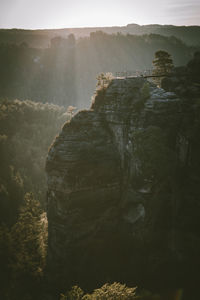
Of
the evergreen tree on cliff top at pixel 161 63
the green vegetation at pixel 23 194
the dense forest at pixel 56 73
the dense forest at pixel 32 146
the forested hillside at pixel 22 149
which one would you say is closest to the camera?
the dense forest at pixel 32 146

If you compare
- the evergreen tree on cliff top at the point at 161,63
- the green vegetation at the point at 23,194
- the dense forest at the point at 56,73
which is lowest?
the green vegetation at the point at 23,194

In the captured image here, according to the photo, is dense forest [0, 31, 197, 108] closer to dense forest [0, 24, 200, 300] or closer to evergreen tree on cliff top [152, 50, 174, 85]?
dense forest [0, 24, 200, 300]

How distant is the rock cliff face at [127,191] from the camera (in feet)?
94.3

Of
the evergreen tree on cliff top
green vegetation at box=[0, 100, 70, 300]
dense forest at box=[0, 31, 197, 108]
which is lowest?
green vegetation at box=[0, 100, 70, 300]

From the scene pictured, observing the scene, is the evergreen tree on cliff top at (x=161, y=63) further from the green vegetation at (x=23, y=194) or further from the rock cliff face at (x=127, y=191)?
the green vegetation at (x=23, y=194)

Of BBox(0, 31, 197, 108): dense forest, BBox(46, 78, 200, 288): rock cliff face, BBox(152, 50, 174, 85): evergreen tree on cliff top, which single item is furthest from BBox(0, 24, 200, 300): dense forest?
BBox(152, 50, 174, 85): evergreen tree on cliff top

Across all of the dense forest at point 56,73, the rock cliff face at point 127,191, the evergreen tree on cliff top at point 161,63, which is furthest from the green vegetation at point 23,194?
the dense forest at point 56,73

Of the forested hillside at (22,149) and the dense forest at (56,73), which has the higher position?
the dense forest at (56,73)

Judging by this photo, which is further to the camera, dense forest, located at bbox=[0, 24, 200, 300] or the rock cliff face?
dense forest, located at bbox=[0, 24, 200, 300]

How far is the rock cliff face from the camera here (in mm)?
28734

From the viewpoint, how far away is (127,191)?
33281 mm

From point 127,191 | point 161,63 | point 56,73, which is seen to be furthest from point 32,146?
point 56,73

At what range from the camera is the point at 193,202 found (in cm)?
2838

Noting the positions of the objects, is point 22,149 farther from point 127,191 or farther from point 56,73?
point 56,73
